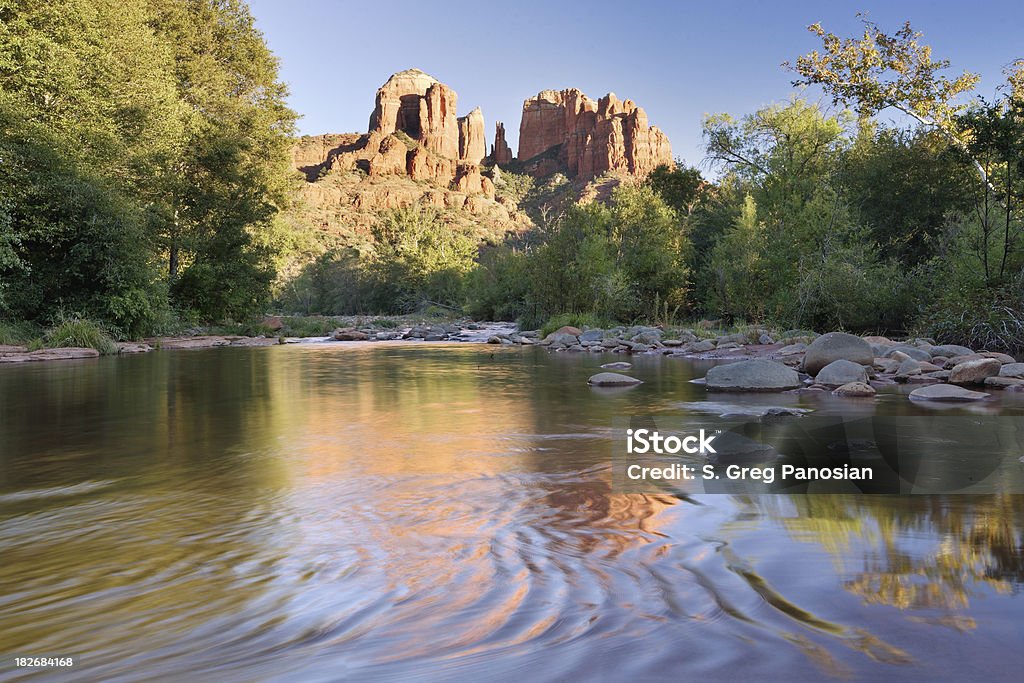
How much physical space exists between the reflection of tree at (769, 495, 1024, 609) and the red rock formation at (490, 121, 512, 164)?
14567cm

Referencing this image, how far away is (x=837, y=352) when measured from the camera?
1141 cm

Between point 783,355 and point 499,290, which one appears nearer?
point 783,355

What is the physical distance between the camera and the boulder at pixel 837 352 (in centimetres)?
1138

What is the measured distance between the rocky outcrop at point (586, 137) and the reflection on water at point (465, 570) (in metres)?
119

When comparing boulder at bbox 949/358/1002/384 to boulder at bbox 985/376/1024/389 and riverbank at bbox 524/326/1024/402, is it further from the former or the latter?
boulder at bbox 985/376/1024/389

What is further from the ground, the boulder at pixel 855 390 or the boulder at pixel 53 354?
the boulder at pixel 53 354

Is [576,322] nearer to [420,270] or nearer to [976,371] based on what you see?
[976,371]

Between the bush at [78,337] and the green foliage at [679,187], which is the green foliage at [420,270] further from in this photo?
the bush at [78,337]

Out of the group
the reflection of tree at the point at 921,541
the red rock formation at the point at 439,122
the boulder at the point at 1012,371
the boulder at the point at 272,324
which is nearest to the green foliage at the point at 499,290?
the boulder at the point at 272,324

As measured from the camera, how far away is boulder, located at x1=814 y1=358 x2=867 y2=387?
33.0ft

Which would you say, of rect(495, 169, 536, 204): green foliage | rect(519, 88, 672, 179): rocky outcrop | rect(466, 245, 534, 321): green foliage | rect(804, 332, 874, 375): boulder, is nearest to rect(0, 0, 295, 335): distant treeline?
rect(466, 245, 534, 321): green foliage

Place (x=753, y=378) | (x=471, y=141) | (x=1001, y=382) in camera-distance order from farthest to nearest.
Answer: (x=471, y=141) < (x=753, y=378) < (x=1001, y=382)

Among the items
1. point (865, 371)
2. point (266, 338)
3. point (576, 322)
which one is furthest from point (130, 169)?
point (865, 371)

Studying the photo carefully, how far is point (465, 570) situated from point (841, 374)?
8.97 m
